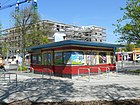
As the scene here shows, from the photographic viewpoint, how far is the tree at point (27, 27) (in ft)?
117

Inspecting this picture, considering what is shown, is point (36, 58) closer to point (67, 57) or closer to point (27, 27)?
point (67, 57)

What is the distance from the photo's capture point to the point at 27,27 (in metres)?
36.2

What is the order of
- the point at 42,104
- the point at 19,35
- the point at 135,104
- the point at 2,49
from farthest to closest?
the point at 2,49 → the point at 19,35 → the point at 42,104 → the point at 135,104

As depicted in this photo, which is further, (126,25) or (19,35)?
(19,35)

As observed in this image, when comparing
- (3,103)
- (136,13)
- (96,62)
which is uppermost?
(136,13)

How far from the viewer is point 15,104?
9.15 meters

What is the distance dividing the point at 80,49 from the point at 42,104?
12218 mm

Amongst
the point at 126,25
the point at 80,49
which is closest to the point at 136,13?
the point at 126,25

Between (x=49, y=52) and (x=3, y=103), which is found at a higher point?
(x=49, y=52)

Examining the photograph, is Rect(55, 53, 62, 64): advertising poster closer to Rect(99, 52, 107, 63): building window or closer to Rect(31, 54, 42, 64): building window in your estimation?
Rect(31, 54, 42, 64): building window

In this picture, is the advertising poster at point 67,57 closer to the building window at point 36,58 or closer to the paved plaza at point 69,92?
the paved plaza at point 69,92

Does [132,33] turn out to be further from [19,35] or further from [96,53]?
[19,35]

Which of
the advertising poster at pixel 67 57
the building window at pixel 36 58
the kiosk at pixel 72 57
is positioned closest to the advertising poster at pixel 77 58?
the kiosk at pixel 72 57

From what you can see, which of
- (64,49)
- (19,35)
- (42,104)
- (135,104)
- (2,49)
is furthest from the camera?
(2,49)
